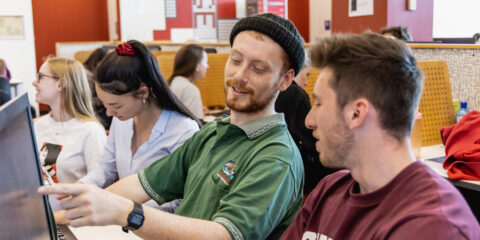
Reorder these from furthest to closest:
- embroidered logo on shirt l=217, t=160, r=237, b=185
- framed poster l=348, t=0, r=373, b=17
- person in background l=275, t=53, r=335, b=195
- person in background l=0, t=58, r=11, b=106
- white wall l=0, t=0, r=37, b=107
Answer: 1. white wall l=0, t=0, r=37, b=107
2. framed poster l=348, t=0, r=373, b=17
3. person in background l=0, t=58, r=11, b=106
4. person in background l=275, t=53, r=335, b=195
5. embroidered logo on shirt l=217, t=160, r=237, b=185

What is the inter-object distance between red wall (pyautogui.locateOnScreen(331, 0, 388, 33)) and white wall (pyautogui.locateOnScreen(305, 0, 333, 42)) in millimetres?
1939

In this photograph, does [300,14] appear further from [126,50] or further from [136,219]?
[136,219]

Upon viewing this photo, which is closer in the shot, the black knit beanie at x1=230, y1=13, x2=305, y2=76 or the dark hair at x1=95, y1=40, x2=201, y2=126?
the black knit beanie at x1=230, y1=13, x2=305, y2=76

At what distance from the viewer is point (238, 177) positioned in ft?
4.23

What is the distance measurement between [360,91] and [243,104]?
0.56 metres

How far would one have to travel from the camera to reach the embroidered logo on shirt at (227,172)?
1314 mm

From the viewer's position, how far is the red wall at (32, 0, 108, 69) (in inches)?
350

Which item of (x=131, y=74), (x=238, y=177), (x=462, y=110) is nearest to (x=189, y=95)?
(x=462, y=110)

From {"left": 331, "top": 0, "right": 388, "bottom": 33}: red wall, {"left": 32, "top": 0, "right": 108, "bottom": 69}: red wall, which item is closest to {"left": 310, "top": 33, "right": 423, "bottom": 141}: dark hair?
{"left": 331, "top": 0, "right": 388, "bottom": 33}: red wall

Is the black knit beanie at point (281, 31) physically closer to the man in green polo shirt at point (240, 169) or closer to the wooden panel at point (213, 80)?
the man in green polo shirt at point (240, 169)

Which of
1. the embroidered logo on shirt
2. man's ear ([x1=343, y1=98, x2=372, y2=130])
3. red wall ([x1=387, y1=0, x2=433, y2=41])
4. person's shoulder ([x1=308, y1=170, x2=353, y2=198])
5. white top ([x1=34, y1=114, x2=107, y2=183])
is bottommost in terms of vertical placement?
white top ([x1=34, y1=114, x2=107, y2=183])

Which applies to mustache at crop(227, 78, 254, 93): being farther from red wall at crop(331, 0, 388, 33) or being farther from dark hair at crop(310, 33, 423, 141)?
red wall at crop(331, 0, 388, 33)

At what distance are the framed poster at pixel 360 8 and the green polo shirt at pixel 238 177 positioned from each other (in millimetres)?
4905

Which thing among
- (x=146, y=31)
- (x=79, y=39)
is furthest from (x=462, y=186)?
(x=79, y=39)
